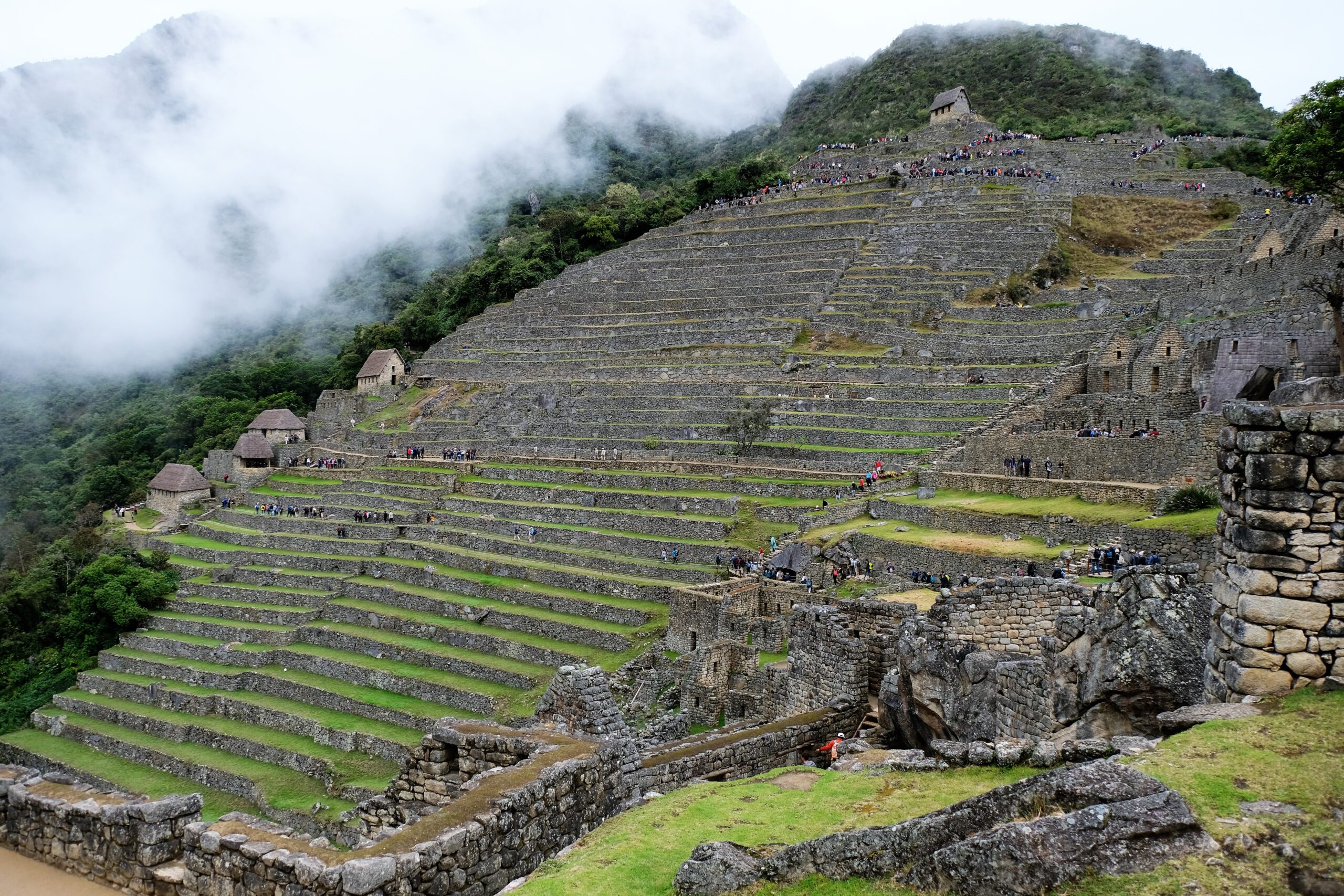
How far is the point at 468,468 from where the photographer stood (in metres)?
34.0

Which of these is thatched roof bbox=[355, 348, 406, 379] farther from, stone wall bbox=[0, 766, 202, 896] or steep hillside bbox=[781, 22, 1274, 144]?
steep hillside bbox=[781, 22, 1274, 144]

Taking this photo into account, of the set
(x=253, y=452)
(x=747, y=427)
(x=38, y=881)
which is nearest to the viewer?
(x=38, y=881)

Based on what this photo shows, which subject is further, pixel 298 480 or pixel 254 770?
pixel 298 480

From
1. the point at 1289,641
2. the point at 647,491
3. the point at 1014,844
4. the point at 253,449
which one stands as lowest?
the point at 253,449

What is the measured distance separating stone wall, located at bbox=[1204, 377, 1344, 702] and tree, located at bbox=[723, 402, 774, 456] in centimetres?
2503

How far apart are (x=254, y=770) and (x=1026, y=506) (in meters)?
17.5

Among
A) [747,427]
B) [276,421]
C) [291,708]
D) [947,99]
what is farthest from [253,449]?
[947,99]

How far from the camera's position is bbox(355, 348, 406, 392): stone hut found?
49.5m

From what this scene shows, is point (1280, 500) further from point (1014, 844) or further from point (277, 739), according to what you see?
point (277, 739)

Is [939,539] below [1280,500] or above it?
below

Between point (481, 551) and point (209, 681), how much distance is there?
789 cm

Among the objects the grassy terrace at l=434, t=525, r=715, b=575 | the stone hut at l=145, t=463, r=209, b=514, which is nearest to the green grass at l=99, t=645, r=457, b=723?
the grassy terrace at l=434, t=525, r=715, b=575

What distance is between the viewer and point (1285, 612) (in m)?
4.25

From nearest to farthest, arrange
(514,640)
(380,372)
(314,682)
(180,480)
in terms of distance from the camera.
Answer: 1. (514,640)
2. (314,682)
3. (180,480)
4. (380,372)
